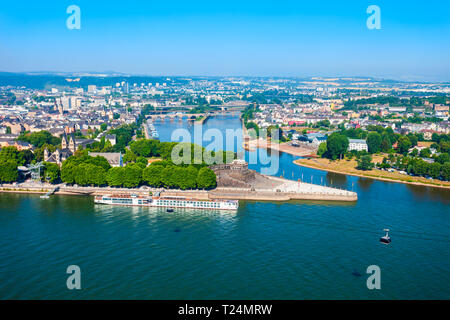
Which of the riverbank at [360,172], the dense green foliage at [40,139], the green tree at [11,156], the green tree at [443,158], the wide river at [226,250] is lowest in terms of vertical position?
the wide river at [226,250]

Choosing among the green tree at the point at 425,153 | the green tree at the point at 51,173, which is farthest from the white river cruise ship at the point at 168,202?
the green tree at the point at 425,153

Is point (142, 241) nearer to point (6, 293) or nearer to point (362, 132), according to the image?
point (6, 293)

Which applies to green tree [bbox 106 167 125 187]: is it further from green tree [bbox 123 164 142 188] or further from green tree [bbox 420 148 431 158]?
green tree [bbox 420 148 431 158]

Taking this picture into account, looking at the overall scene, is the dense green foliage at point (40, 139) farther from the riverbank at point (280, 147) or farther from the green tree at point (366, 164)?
the green tree at point (366, 164)

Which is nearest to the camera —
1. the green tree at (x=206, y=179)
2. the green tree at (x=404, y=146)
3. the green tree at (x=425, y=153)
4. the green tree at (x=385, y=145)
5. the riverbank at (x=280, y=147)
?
the green tree at (x=206, y=179)

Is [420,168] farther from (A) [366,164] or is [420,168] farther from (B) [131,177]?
(B) [131,177]
